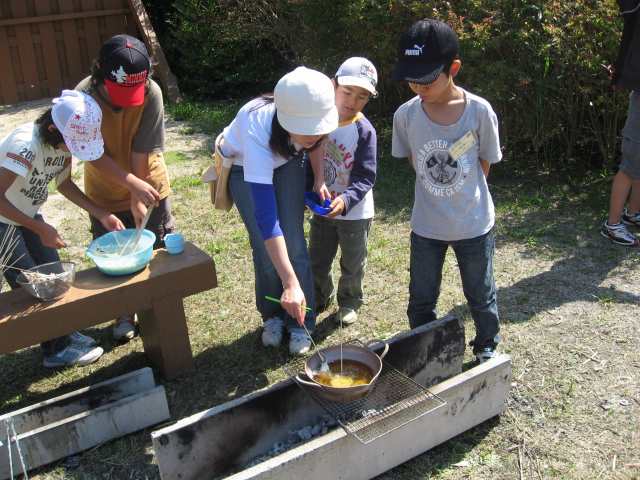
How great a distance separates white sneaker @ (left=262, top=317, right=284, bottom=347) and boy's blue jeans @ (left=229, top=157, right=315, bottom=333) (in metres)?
0.21

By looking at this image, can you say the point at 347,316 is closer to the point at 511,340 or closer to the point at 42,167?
the point at 511,340

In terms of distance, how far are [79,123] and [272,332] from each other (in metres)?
1.54

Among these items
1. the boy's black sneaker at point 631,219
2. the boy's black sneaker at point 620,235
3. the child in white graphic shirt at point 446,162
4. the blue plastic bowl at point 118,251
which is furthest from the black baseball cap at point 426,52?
the boy's black sneaker at point 631,219

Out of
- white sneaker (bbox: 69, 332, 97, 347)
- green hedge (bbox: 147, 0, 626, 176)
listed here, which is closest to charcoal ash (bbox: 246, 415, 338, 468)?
white sneaker (bbox: 69, 332, 97, 347)

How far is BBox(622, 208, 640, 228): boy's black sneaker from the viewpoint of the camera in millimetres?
4938

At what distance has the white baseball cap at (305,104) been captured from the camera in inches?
103

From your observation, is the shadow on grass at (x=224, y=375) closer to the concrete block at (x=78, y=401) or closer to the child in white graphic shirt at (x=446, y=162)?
the concrete block at (x=78, y=401)

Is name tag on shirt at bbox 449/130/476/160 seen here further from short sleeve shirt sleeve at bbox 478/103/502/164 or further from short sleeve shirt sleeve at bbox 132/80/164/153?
short sleeve shirt sleeve at bbox 132/80/164/153

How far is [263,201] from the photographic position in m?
2.78

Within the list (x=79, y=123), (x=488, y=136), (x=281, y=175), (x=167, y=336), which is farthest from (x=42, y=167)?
(x=488, y=136)

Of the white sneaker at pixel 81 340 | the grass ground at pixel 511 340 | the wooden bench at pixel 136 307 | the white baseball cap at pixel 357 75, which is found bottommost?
the grass ground at pixel 511 340

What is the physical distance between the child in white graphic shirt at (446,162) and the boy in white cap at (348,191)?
314mm

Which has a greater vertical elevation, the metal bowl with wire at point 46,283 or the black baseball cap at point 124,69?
the black baseball cap at point 124,69

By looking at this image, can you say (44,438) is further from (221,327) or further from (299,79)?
(299,79)
